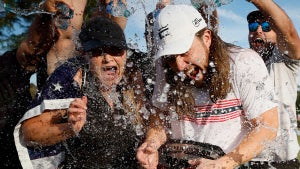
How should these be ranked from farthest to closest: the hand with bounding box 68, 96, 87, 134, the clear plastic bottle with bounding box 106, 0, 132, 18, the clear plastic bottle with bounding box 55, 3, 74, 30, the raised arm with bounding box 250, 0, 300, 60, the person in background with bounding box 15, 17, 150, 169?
the clear plastic bottle with bounding box 106, 0, 132, 18
the clear plastic bottle with bounding box 55, 3, 74, 30
the raised arm with bounding box 250, 0, 300, 60
the person in background with bounding box 15, 17, 150, 169
the hand with bounding box 68, 96, 87, 134

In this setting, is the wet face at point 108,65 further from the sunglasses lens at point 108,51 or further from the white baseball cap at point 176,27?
the white baseball cap at point 176,27

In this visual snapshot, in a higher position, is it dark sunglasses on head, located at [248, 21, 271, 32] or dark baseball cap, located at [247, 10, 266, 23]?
→ dark baseball cap, located at [247, 10, 266, 23]

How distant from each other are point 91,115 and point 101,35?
0.59m

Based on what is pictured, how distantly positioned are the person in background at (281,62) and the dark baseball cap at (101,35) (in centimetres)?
106

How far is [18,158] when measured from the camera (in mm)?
3541

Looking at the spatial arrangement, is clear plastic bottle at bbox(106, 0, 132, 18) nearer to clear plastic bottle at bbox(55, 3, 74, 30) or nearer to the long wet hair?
clear plastic bottle at bbox(55, 3, 74, 30)

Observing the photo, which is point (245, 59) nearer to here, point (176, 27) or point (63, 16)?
point (176, 27)

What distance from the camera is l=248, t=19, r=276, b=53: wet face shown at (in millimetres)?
4414

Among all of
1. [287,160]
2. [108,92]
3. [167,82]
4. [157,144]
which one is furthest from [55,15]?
[287,160]

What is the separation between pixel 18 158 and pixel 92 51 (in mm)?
912

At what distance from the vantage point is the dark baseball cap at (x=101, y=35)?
3482 mm

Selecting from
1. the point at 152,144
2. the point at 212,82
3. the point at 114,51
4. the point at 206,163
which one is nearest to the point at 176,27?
the point at 212,82

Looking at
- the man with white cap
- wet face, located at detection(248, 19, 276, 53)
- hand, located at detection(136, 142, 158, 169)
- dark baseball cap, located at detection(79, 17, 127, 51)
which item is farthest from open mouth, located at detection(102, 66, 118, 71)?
wet face, located at detection(248, 19, 276, 53)

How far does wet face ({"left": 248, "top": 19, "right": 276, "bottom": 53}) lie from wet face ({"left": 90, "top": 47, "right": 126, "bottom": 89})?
1.48 metres
